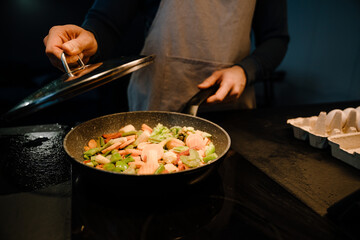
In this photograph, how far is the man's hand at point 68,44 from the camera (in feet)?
2.63

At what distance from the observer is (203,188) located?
698 millimetres

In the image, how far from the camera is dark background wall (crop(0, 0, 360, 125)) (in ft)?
9.24

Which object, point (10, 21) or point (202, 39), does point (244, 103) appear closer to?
point (202, 39)

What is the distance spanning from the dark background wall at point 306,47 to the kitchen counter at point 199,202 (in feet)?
7.71

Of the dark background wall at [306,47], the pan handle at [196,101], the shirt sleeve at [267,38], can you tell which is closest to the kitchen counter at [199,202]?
the pan handle at [196,101]

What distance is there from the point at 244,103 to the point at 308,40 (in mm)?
2553

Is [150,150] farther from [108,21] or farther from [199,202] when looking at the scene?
[108,21]

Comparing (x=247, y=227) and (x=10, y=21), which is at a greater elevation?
(x=10, y=21)

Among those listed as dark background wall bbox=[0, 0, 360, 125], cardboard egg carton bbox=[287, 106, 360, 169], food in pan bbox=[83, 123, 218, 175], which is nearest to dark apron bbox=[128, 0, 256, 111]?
food in pan bbox=[83, 123, 218, 175]

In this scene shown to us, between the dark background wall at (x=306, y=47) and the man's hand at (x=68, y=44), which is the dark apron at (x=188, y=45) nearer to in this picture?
the man's hand at (x=68, y=44)

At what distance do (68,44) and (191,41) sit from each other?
77 centimetres

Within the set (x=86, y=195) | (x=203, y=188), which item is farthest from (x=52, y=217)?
(x=203, y=188)

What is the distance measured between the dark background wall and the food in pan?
2.29m

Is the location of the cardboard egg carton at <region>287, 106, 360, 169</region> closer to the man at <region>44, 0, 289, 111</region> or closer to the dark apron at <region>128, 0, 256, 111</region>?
the man at <region>44, 0, 289, 111</region>
